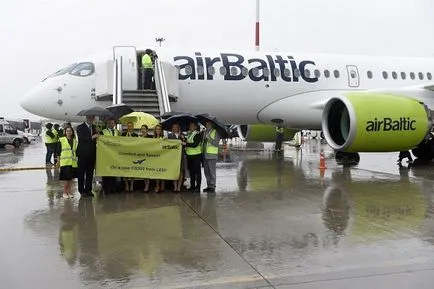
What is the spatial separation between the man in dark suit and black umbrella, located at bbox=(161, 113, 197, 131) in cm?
152

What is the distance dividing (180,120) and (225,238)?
4224mm

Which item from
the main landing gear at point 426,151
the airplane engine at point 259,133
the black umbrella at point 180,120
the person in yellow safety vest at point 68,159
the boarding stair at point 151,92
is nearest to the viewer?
the person in yellow safety vest at point 68,159

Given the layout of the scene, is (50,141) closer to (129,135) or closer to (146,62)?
(146,62)

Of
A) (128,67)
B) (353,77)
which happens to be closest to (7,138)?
(128,67)

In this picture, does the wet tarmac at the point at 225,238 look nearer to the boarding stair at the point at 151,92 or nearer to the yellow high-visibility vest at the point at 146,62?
the boarding stair at the point at 151,92

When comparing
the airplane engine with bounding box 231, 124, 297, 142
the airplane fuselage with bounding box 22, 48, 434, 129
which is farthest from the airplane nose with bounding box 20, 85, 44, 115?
the airplane engine with bounding box 231, 124, 297, 142

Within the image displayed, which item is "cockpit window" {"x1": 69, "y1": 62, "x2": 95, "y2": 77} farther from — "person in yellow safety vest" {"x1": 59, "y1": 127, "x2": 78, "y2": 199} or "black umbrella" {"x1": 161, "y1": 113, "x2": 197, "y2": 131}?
"person in yellow safety vest" {"x1": 59, "y1": 127, "x2": 78, "y2": 199}

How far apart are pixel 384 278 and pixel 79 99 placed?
10612 mm

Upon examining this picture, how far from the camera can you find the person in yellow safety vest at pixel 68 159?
8.48m

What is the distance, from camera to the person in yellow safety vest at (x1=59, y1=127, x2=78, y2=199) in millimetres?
8484

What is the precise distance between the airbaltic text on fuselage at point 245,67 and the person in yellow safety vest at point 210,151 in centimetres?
479

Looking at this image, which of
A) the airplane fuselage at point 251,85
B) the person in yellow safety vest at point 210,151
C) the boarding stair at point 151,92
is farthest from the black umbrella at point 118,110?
the airplane fuselage at point 251,85

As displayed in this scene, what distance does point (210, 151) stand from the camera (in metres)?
9.16

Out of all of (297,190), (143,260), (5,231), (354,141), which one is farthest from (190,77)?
(143,260)
